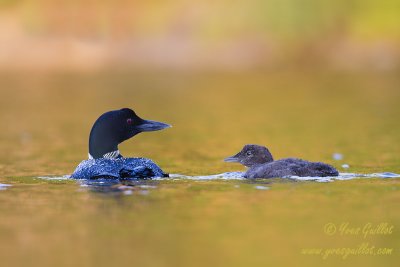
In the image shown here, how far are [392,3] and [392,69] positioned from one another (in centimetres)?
462

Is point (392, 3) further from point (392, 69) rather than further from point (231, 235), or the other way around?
point (231, 235)

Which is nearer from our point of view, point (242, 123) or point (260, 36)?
point (242, 123)

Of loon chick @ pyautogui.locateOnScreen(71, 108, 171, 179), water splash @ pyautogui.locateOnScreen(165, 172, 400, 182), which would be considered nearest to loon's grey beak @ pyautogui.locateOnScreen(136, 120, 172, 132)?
loon chick @ pyautogui.locateOnScreen(71, 108, 171, 179)

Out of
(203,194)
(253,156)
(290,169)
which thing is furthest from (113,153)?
(290,169)

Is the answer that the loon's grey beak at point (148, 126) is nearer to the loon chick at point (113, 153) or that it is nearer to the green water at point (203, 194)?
the loon chick at point (113, 153)

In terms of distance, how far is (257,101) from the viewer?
26.6 meters

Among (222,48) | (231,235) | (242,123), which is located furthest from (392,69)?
(231,235)

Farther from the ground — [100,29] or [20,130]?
[100,29]

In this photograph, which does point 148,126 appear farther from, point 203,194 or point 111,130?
point 203,194

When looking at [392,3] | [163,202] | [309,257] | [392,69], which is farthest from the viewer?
[392,3]

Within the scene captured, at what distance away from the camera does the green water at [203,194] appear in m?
8.70

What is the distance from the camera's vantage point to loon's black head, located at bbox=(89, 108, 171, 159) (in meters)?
12.5

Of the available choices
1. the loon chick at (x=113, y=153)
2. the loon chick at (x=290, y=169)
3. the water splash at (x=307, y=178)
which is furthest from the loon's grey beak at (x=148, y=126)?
the loon chick at (x=290, y=169)

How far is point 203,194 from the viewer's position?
11188mm
